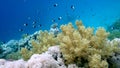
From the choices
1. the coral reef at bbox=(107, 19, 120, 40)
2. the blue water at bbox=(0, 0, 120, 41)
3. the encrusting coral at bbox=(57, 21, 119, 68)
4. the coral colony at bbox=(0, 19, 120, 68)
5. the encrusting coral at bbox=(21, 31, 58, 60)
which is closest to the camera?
the coral colony at bbox=(0, 19, 120, 68)

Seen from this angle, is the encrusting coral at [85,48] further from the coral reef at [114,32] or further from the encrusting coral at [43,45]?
the coral reef at [114,32]

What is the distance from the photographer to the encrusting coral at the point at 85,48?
4578 mm

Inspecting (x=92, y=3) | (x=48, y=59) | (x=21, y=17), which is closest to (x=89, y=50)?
(x=48, y=59)

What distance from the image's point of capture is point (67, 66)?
4.73 meters

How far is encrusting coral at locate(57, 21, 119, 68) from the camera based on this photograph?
4.58 m

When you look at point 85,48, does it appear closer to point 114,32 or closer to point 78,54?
point 78,54

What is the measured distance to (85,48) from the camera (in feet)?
15.3

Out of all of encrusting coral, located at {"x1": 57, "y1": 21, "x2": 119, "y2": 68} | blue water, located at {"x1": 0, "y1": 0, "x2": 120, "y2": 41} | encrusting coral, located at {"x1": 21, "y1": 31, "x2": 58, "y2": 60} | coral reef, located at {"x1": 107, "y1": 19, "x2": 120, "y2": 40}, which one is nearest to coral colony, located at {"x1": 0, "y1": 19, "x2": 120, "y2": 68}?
encrusting coral, located at {"x1": 57, "y1": 21, "x2": 119, "y2": 68}

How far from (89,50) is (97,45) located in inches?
12.2

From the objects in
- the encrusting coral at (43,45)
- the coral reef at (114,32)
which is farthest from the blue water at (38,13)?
the encrusting coral at (43,45)

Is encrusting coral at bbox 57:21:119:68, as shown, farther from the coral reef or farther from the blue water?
the blue water

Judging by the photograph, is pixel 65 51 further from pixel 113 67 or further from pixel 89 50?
pixel 113 67

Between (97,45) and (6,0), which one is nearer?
(97,45)

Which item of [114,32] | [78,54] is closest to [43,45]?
[78,54]
